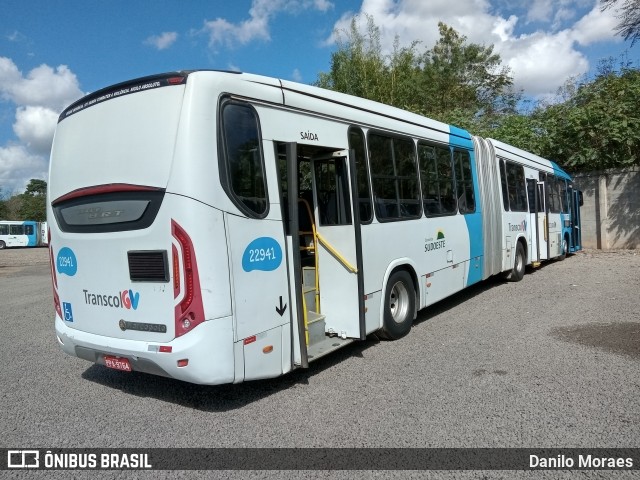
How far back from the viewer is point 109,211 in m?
4.45

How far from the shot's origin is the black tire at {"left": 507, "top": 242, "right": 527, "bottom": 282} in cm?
1146

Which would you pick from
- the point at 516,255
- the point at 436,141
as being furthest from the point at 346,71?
the point at 436,141

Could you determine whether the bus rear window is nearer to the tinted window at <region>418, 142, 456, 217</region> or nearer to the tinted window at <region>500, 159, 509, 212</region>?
the tinted window at <region>418, 142, 456, 217</region>

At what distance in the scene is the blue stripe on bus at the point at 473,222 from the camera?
28.9ft

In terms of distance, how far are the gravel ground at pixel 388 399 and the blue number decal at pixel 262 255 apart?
1313 millimetres

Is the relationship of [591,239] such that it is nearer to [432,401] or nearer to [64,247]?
[432,401]

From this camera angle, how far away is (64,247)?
4.89 m

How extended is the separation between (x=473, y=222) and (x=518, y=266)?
3.31 meters

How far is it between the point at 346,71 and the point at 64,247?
67.9ft

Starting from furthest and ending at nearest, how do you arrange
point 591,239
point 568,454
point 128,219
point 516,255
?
point 591,239 < point 516,255 < point 128,219 < point 568,454

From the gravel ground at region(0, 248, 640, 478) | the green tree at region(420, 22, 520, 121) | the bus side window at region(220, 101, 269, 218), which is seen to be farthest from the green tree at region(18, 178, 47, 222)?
the bus side window at region(220, 101, 269, 218)

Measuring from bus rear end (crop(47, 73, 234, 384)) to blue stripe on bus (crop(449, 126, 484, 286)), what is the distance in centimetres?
566

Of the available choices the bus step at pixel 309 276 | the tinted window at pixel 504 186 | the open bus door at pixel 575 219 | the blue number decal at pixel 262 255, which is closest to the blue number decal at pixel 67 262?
the blue number decal at pixel 262 255

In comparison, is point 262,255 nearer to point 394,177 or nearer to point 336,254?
point 336,254
